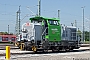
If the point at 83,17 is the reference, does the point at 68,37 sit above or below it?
below

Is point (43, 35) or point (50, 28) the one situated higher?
point (50, 28)

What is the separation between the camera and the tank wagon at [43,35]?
21.7 meters

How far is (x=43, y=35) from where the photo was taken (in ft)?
74.1

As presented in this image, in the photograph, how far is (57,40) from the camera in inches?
926

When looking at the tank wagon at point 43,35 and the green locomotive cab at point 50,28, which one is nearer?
the tank wagon at point 43,35

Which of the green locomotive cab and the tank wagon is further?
the green locomotive cab

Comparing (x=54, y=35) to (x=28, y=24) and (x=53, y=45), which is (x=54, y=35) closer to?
(x=53, y=45)

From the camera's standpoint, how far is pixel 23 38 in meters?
22.8

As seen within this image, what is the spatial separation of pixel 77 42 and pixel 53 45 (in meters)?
4.68

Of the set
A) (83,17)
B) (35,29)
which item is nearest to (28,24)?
(35,29)

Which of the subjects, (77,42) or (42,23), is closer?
(42,23)

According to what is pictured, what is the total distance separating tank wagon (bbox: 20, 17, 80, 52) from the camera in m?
21.7

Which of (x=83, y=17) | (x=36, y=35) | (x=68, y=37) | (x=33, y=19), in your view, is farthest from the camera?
(x=83, y=17)

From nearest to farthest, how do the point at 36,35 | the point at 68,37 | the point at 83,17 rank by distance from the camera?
the point at 36,35, the point at 68,37, the point at 83,17
